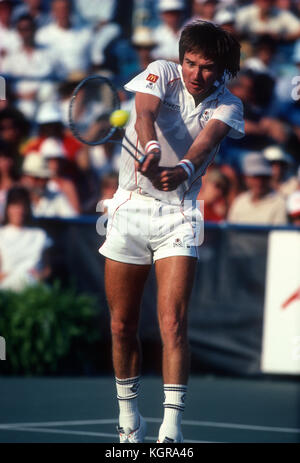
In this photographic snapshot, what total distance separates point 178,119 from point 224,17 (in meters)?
7.64

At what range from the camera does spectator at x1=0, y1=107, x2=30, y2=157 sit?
1259 cm

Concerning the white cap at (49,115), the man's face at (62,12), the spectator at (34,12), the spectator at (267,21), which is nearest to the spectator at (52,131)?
the white cap at (49,115)

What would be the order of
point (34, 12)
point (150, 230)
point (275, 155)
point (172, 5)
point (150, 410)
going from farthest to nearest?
point (34, 12) < point (172, 5) < point (275, 155) < point (150, 410) < point (150, 230)

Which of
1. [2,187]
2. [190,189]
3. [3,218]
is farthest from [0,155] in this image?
[190,189]

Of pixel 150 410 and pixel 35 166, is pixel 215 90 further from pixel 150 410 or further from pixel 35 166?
pixel 35 166

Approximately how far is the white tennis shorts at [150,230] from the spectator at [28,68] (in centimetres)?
776

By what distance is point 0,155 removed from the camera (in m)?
11.8

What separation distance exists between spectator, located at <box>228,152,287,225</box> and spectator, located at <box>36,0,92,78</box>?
3.52 metres

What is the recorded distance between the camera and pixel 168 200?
5469 millimetres

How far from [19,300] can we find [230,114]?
5.26 m

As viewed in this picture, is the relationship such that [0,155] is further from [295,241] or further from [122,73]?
[295,241]

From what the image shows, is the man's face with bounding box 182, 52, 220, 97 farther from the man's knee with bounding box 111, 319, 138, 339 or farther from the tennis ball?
the man's knee with bounding box 111, 319, 138, 339

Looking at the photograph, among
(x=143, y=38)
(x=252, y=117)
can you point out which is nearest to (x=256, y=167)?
(x=252, y=117)

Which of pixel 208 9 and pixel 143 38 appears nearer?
pixel 208 9
